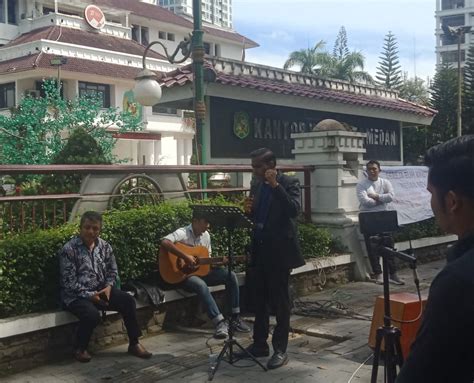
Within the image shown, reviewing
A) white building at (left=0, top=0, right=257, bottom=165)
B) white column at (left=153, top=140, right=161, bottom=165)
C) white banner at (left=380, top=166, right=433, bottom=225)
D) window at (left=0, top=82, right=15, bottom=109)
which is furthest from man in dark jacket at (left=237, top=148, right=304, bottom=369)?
white column at (left=153, top=140, right=161, bottom=165)

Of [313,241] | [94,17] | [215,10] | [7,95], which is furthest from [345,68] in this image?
[215,10]

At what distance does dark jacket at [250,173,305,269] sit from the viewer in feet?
17.1

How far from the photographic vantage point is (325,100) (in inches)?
469

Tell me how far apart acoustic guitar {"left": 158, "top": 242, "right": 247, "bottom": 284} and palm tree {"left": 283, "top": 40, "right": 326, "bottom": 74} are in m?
33.8

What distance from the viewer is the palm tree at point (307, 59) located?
128ft

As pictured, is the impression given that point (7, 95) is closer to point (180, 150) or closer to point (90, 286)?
point (180, 150)

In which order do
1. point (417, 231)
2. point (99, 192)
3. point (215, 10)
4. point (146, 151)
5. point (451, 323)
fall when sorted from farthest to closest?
point (215, 10), point (146, 151), point (417, 231), point (99, 192), point (451, 323)

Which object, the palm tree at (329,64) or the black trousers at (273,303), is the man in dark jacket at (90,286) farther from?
the palm tree at (329,64)

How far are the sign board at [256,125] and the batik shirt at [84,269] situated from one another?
14.0ft

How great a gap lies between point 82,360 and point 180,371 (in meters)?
0.91

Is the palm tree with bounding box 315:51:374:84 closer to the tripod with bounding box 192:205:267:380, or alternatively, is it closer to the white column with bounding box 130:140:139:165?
the white column with bounding box 130:140:139:165

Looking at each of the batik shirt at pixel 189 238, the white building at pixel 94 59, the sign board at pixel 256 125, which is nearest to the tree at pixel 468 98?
the white building at pixel 94 59

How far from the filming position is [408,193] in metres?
10.1

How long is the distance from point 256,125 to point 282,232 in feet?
18.2
